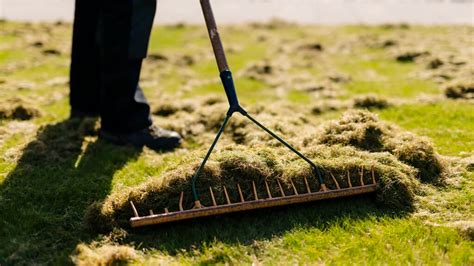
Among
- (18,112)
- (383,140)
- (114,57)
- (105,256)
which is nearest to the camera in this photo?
(105,256)

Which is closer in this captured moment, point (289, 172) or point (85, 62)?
point (289, 172)

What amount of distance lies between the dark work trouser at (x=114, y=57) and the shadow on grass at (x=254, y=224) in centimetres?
162

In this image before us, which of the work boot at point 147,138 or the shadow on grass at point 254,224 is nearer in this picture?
the shadow on grass at point 254,224

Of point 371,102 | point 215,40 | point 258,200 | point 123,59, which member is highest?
point 215,40

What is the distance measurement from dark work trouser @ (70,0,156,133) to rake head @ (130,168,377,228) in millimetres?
1474

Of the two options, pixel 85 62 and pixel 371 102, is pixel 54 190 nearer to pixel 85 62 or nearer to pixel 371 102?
pixel 85 62

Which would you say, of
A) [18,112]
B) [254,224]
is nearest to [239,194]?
[254,224]

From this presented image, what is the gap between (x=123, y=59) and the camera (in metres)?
4.48

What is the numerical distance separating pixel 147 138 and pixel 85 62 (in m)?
1.01

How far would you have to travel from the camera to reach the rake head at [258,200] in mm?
3240

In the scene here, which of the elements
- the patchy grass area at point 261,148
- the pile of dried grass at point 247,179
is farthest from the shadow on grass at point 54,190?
the pile of dried grass at point 247,179

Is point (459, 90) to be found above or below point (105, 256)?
above

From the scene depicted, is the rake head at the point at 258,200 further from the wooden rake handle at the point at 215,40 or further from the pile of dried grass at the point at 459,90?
the pile of dried grass at the point at 459,90

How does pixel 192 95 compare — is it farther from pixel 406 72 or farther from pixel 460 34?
pixel 460 34
